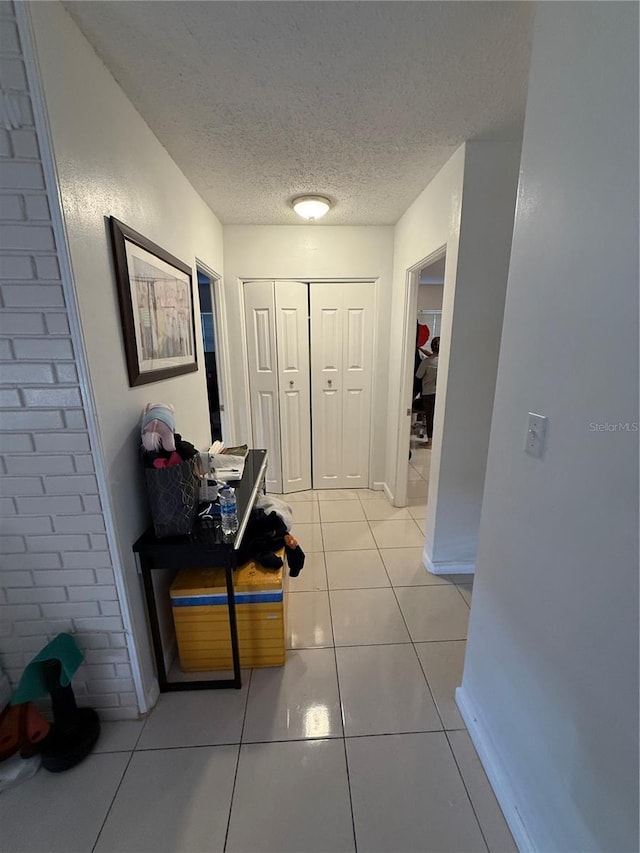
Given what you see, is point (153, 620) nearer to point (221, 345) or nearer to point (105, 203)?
point (105, 203)

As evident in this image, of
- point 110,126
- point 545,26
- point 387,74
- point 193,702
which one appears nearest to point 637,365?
point 545,26

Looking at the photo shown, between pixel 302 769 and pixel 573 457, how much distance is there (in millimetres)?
1366

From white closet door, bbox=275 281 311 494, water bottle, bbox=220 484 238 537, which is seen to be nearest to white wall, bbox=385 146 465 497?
white closet door, bbox=275 281 311 494

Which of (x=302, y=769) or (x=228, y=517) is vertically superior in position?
Answer: (x=228, y=517)

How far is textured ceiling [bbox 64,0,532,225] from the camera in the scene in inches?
39.6

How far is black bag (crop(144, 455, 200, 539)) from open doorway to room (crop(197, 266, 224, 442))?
157 centimetres

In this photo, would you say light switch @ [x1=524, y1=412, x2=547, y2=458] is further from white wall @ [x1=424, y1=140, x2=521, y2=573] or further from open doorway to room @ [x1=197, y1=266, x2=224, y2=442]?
open doorway to room @ [x1=197, y1=266, x2=224, y2=442]

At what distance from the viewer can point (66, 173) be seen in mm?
958

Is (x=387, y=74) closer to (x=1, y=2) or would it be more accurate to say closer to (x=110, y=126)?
(x=110, y=126)

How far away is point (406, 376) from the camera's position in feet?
9.03

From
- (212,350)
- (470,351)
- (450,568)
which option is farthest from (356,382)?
(450,568)

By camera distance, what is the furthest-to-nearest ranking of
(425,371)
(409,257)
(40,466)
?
(425,371)
(409,257)
(40,466)

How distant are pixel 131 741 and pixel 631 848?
150cm

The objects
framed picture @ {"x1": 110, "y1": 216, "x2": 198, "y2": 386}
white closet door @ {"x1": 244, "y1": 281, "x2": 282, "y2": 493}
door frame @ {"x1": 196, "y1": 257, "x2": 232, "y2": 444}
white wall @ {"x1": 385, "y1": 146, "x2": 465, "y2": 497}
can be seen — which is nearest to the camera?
framed picture @ {"x1": 110, "y1": 216, "x2": 198, "y2": 386}
